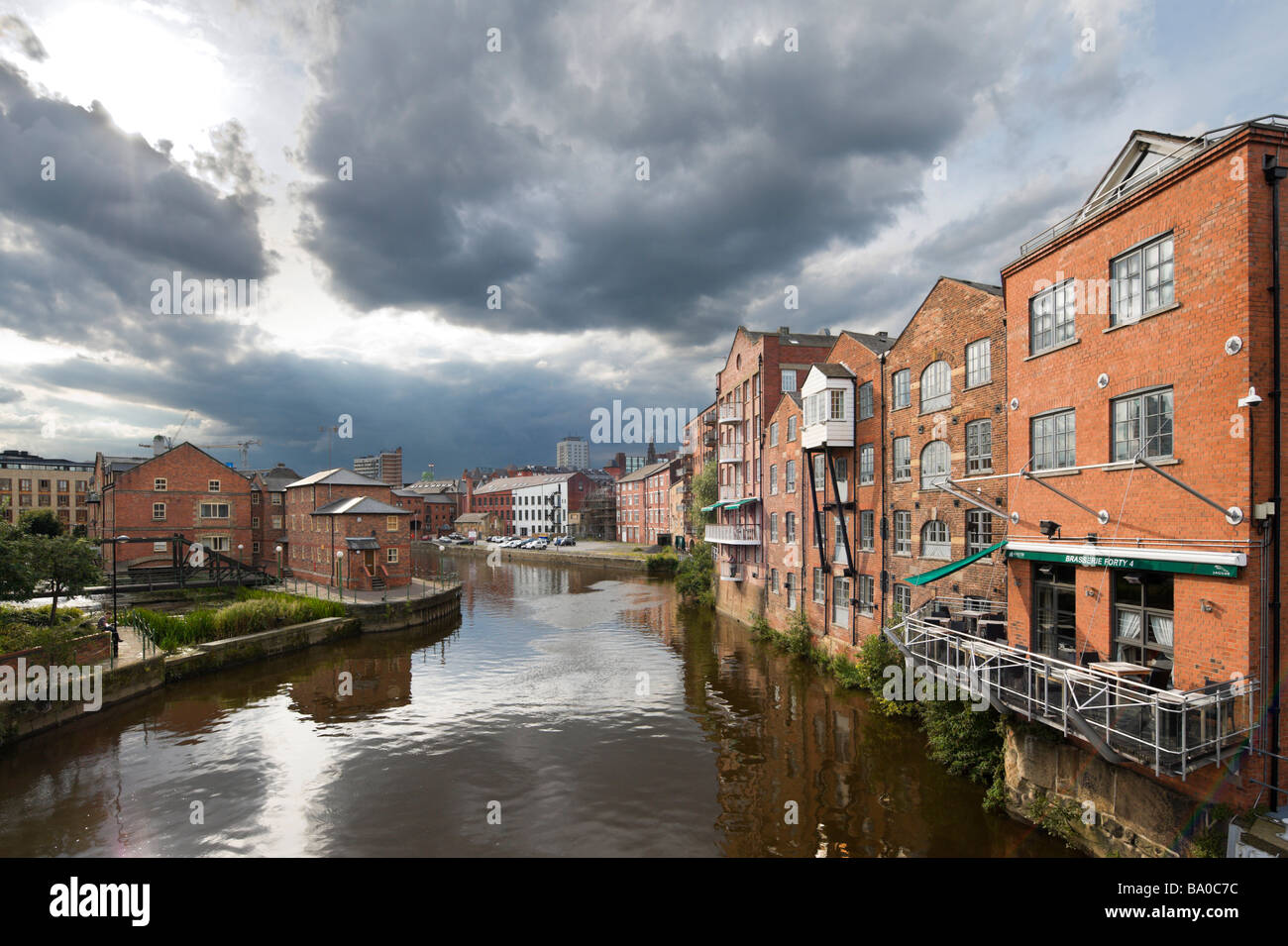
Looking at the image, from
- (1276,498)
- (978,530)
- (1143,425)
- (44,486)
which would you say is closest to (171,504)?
(978,530)

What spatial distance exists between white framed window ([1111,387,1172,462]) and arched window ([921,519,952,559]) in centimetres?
713

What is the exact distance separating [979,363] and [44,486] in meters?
125

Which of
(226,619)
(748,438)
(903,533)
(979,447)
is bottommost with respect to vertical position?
(226,619)

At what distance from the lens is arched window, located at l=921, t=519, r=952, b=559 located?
17812 millimetres

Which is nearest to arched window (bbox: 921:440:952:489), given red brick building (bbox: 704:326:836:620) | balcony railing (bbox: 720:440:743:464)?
red brick building (bbox: 704:326:836:620)

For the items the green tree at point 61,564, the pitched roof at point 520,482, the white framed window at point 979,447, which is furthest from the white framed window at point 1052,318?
the pitched roof at point 520,482

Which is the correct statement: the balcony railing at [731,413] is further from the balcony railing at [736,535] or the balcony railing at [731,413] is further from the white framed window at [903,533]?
the white framed window at [903,533]

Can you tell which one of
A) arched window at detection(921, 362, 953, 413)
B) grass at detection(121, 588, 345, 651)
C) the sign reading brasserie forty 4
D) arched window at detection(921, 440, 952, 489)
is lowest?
grass at detection(121, 588, 345, 651)

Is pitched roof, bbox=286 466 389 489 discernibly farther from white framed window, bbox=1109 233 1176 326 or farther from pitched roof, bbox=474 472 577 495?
pitched roof, bbox=474 472 577 495

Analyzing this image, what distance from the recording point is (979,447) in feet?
54.6

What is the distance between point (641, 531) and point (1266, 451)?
→ 7474cm

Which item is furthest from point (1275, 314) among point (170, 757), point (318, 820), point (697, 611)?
point (697, 611)

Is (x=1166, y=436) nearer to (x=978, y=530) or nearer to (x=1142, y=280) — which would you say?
(x=1142, y=280)

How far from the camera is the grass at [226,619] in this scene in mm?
25516
